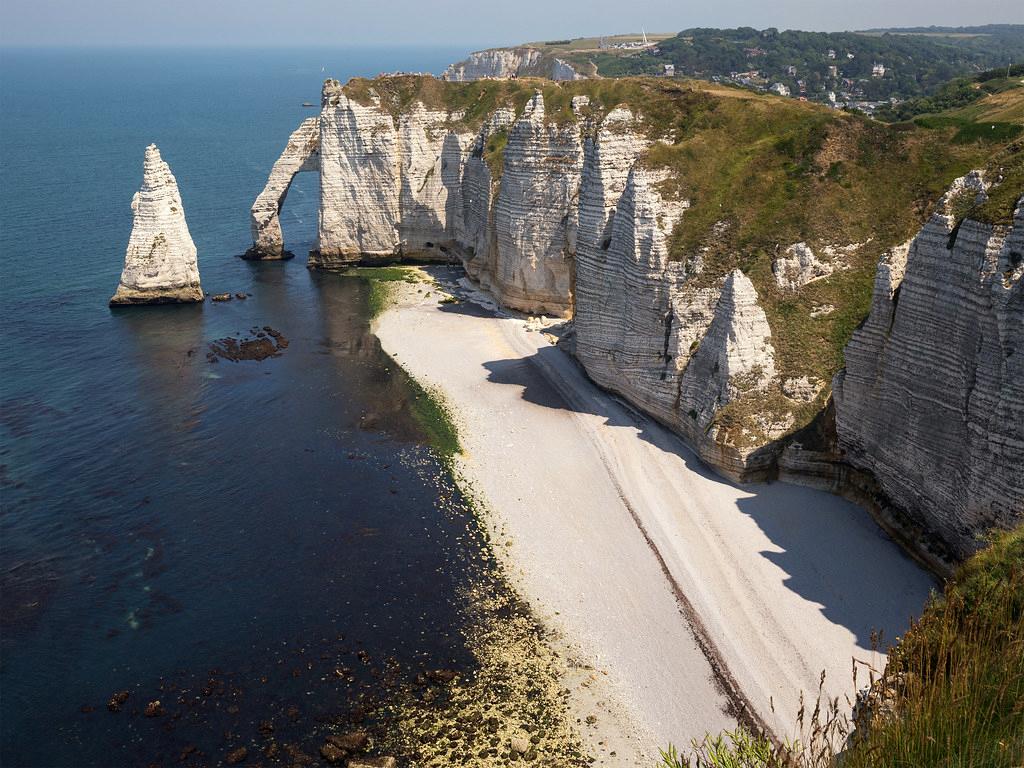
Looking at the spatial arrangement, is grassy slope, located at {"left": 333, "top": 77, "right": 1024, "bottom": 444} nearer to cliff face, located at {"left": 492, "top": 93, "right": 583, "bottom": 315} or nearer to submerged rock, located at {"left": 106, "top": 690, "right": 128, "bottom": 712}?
cliff face, located at {"left": 492, "top": 93, "right": 583, "bottom": 315}

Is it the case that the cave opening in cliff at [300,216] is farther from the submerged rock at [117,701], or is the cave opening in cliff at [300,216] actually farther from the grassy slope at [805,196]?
the submerged rock at [117,701]

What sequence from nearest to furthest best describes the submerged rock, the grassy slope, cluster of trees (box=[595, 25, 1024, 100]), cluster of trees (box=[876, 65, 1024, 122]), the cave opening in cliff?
the submerged rock < the grassy slope < cluster of trees (box=[876, 65, 1024, 122]) < the cave opening in cliff < cluster of trees (box=[595, 25, 1024, 100])

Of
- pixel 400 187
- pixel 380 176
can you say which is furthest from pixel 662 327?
pixel 380 176

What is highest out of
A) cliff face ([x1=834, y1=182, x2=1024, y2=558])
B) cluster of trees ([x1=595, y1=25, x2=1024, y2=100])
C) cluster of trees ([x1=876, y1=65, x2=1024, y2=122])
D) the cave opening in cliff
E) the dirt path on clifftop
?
cluster of trees ([x1=595, y1=25, x2=1024, y2=100])

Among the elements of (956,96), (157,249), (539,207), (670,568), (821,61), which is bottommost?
(670,568)

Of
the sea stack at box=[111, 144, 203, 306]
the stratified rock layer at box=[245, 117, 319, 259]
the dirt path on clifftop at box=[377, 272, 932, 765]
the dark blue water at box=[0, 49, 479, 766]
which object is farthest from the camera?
the stratified rock layer at box=[245, 117, 319, 259]

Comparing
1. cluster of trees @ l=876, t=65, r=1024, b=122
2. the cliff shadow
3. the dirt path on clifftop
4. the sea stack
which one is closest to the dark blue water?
the sea stack

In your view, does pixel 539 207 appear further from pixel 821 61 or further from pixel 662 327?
pixel 821 61
